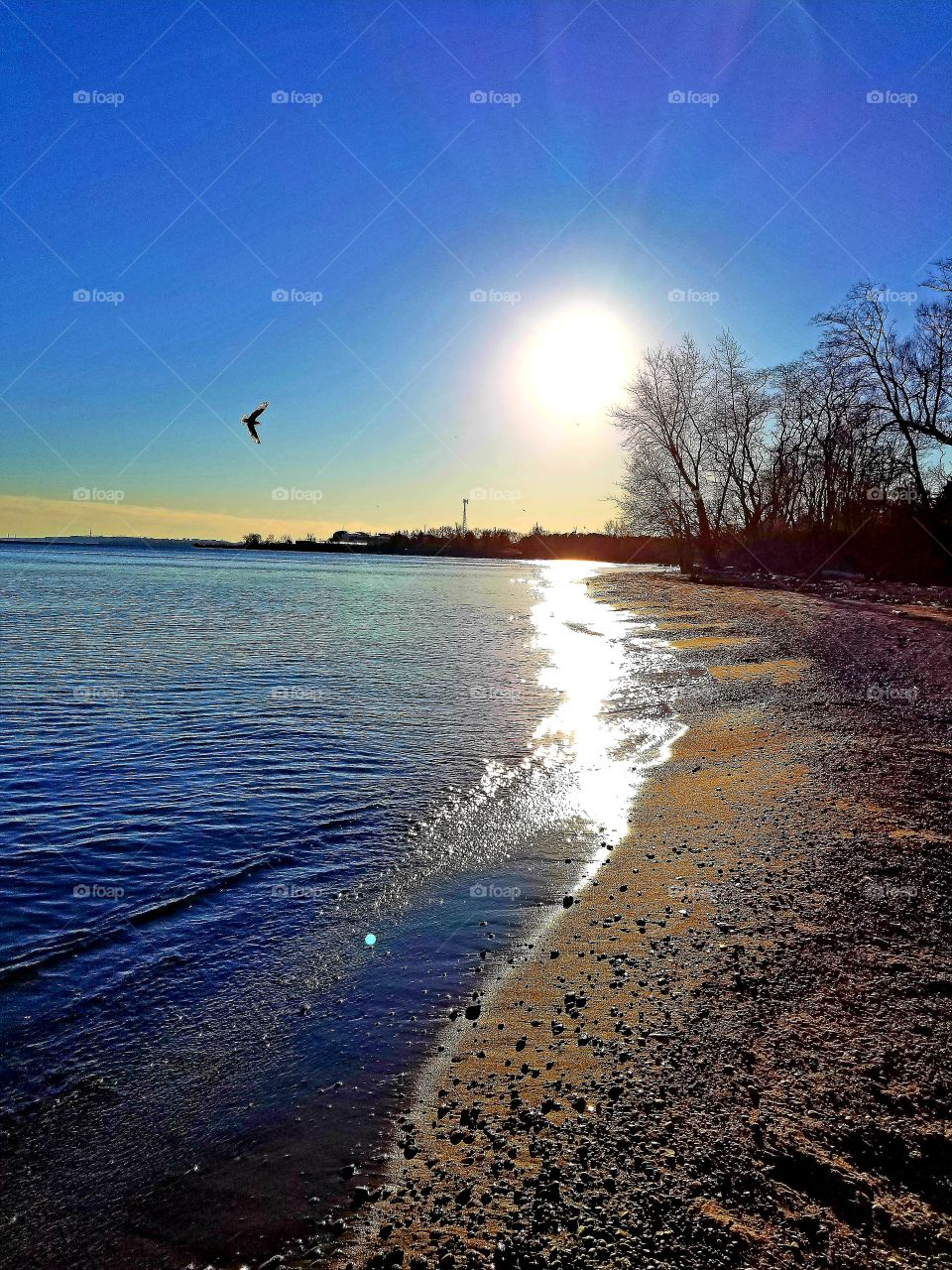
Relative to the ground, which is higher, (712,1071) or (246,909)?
(712,1071)

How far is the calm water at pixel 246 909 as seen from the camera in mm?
3350

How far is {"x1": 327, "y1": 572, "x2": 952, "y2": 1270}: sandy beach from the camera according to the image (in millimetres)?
2789

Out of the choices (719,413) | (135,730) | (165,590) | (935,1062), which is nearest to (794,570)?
(719,413)

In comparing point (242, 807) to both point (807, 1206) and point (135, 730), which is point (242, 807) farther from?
point (807, 1206)

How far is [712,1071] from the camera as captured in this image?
366cm

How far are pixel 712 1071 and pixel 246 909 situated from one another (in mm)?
4030

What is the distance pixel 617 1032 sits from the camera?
4.06 meters

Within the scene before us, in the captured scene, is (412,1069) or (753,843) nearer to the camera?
(412,1069)

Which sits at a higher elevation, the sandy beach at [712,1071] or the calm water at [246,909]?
the sandy beach at [712,1071]

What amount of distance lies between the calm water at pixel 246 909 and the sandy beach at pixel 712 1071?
46cm

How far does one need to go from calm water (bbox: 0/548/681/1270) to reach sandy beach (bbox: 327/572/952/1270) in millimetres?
464

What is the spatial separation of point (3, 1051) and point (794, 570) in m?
52.6

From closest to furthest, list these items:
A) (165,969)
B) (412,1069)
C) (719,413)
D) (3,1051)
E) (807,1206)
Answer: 1. (807,1206)
2. (412,1069)
3. (3,1051)
4. (165,969)
5. (719,413)

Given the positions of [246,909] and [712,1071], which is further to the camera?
[246,909]
